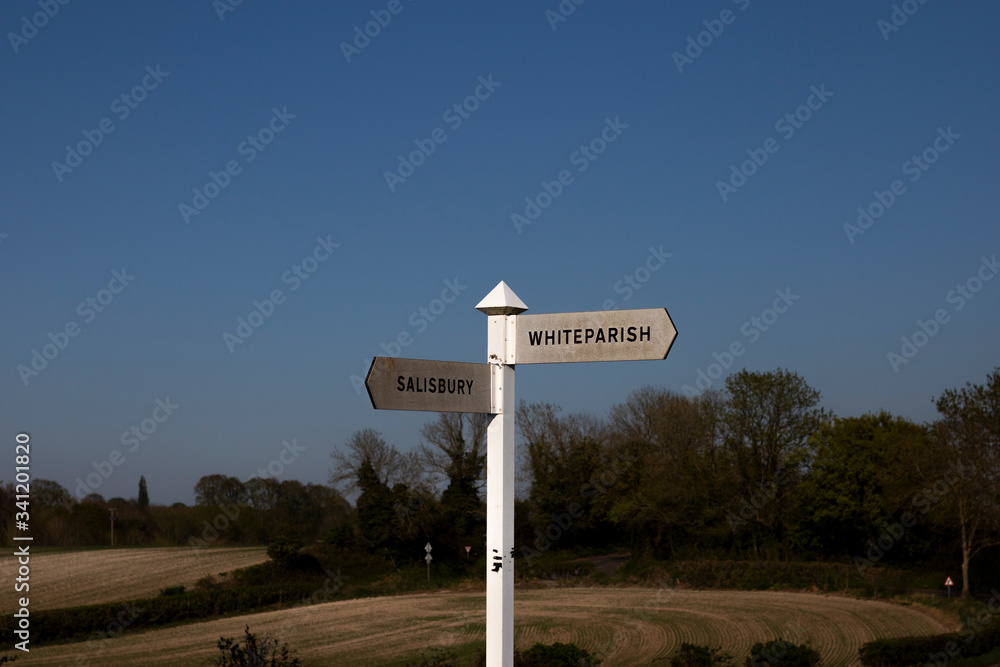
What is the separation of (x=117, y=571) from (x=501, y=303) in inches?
1666

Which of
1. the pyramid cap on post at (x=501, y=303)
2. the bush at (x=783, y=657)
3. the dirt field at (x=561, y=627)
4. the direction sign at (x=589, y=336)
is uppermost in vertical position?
the pyramid cap on post at (x=501, y=303)

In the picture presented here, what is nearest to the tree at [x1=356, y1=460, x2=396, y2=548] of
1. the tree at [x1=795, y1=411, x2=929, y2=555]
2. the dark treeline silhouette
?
the dark treeline silhouette

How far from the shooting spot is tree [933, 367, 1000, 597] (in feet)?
104

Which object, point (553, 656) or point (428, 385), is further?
point (553, 656)

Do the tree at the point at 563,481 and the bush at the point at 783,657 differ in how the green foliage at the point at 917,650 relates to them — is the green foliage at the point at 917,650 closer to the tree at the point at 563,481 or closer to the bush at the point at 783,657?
the bush at the point at 783,657

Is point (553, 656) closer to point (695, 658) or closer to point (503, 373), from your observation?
point (695, 658)

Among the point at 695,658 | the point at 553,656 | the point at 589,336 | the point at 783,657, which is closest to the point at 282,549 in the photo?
the point at 553,656

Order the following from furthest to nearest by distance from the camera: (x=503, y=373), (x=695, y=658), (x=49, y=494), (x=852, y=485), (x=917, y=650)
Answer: (x=49, y=494), (x=852, y=485), (x=917, y=650), (x=695, y=658), (x=503, y=373)

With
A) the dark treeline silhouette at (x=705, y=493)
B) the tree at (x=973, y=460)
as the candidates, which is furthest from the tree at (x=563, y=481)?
the tree at (x=973, y=460)

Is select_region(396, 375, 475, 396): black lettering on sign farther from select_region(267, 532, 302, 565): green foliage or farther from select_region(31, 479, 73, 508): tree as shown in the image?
select_region(31, 479, 73, 508): tree

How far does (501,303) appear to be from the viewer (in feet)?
14.3

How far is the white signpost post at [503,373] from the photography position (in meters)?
4.13

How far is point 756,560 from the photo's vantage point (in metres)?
39.3

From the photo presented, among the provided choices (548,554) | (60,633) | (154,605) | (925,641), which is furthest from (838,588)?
(60,633)
